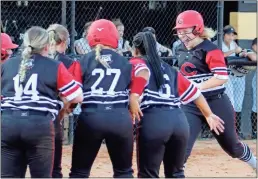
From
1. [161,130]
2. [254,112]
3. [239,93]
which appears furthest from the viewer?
[254,112]

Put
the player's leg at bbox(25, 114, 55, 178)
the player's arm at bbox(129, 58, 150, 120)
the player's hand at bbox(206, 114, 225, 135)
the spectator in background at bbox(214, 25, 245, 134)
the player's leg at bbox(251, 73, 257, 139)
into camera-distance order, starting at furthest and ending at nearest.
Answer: the player's leg at bbox(251, 73, 257, 139) < the spectator in background at bbox(214, 25, 245, 134) < the player's hand at bbox(206, 114, 225, 135) < the player's arm at bbox(129, 58, 150, 120) < the player's leg at bbox(25, 114, 55, 178)

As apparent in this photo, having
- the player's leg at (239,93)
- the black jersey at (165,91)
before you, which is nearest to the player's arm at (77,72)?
the black jersey at (165,91)

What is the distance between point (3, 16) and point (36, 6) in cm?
59

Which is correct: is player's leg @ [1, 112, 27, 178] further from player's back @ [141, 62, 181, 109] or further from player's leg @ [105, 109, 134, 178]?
player's back @ [141, 62, 181, 109]

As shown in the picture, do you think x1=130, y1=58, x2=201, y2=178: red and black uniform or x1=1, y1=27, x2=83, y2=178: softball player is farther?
x1=130, y1=58, x2=201, y2=178: red and black uniform

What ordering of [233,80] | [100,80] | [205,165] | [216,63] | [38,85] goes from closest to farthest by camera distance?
[38,85] → [100,80] → [216,63] → [205,165] → [233,80]

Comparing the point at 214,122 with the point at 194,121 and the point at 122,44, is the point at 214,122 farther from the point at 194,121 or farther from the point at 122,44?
the point at 122,44

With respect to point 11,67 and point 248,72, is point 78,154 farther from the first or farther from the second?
point 248,72

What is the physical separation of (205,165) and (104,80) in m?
4.08

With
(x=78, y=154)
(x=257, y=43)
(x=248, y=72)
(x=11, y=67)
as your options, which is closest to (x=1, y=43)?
(x=11, y=67)

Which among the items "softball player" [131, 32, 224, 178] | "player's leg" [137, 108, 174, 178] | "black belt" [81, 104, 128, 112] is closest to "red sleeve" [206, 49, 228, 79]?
"softball player" [131, 32, 224, 178]

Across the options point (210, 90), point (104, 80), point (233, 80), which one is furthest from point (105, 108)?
point (233, 80)

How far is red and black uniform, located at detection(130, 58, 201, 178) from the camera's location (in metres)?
6.63

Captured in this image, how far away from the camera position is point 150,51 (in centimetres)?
673
